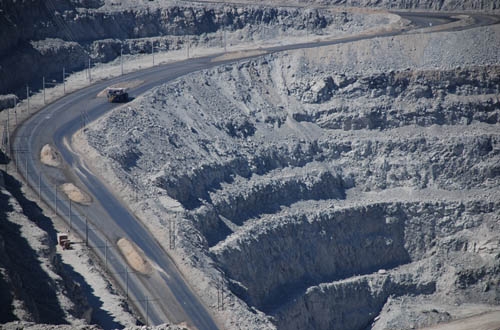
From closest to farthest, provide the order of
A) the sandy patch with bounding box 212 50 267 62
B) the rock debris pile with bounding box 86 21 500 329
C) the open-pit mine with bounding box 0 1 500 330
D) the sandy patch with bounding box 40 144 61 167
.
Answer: the sandy patch with bounding box 40 144 61 167 < the open-pit mine with bounding box 0 1 500 330 < the rock debris pile with bounding box 86 21 500 329 < the sandy patch with bounding box 212 50 267 62

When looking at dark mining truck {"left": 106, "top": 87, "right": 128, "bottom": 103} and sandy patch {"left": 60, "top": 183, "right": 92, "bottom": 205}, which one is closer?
sandy patch {"left": 60, "top": 183, "right": 92, "bottom": 205}

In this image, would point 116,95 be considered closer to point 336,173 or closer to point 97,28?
point 97,28

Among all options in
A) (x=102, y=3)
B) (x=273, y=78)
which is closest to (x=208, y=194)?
(x=273, y=78)

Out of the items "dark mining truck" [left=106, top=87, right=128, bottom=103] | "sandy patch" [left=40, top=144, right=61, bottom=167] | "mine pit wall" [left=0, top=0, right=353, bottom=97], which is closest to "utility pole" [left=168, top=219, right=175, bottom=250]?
"sandy patch" [left=40, top=144, right=61, bottom=167]

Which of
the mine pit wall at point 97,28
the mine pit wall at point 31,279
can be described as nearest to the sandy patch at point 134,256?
the mine pit wall at point 31,279

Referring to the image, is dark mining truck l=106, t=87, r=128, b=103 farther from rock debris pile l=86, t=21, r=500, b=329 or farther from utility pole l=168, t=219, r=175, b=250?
utility pole l=168, t=219, r=175, b=250

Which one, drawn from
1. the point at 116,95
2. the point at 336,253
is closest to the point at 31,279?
the point at 116,95

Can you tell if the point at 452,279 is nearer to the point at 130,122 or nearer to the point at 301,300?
the point at 301,300
